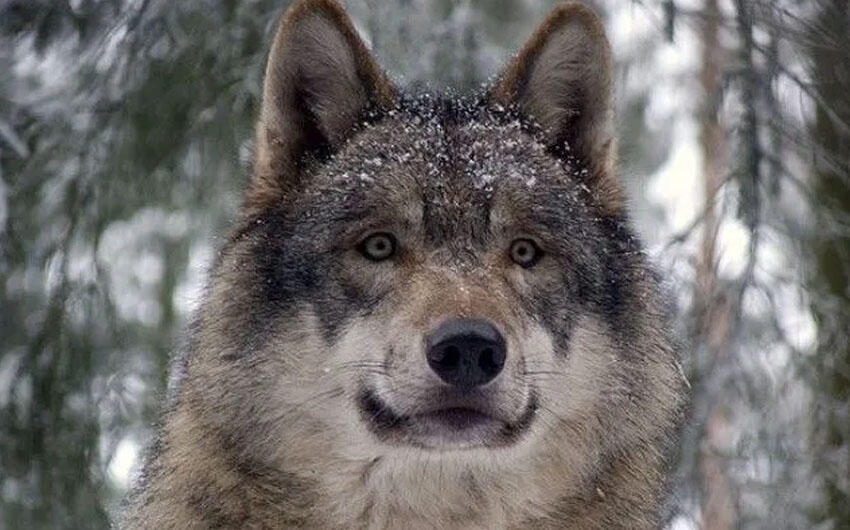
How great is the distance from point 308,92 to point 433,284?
2.81 ft

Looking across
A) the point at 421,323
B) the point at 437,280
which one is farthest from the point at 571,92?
the point at 421,323

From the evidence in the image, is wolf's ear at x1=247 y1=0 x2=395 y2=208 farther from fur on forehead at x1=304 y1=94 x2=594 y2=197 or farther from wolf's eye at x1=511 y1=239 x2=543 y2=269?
wolf's eye at x1=511 y1=239 x2=543 y2=269

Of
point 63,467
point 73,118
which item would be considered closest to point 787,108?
point 73,118

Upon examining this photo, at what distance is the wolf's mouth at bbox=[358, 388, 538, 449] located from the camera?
3.22 metres

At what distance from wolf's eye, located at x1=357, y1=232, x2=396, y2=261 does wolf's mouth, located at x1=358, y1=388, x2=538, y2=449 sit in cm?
38

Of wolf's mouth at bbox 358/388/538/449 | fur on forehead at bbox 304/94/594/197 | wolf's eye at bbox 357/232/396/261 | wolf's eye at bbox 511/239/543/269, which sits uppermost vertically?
fur on forehead at bbox 304/94/594/197

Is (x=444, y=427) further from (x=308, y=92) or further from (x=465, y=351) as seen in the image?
(x=308, y=92)

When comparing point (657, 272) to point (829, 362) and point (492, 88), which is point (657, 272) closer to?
point (492, 88)

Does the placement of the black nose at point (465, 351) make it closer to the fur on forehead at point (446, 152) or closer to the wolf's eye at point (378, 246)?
the wolf's eye at point (378, 246)

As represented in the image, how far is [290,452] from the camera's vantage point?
3.52m

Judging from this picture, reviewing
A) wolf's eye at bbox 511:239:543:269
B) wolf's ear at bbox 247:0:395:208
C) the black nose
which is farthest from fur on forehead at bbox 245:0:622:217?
the black nose

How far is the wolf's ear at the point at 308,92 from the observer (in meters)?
3.80

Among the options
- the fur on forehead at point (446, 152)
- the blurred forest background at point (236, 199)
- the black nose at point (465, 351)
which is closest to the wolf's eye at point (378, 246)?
the fur on forehead at point (446, 152)

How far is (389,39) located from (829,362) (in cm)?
235
